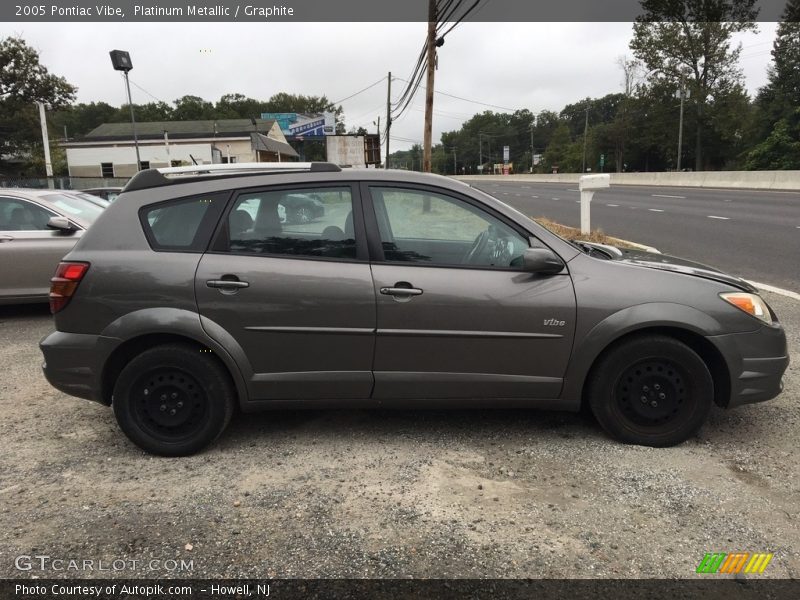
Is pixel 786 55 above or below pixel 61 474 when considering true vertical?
above

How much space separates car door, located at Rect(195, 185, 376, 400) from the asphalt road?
21.9 feet

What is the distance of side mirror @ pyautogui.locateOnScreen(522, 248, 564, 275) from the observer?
10.8 ft

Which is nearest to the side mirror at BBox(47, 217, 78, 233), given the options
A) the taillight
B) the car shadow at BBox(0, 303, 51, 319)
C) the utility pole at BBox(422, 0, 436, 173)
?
the car shadow at BBox(0, 303, 51, 319)

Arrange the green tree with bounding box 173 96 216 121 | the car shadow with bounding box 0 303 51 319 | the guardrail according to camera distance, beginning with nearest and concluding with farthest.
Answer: the car shadow with bounding box 0 303 51 319 < the guardrail < the green tree with bounding box 173 96 216 121

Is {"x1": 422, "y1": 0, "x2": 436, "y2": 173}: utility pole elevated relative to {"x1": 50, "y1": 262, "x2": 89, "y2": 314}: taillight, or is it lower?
elevated

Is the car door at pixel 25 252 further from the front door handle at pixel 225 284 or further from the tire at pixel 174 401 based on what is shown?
the front door handle at pixel 225 284

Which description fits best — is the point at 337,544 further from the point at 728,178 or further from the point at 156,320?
the point at 728,178

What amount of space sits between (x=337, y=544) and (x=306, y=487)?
535 millimetres

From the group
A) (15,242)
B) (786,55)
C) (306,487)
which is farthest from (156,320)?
(786,55)

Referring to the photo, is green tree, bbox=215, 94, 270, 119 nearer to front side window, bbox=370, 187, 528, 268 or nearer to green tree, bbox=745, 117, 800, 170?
green tree, bbox=745, 117, 800, 170

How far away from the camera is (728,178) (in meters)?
30.3

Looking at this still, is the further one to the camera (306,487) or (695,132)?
(695,132)

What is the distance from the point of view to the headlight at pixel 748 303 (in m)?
3.38

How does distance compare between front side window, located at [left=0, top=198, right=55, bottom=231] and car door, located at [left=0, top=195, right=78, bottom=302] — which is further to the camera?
front side window, located at [left=0, top=198, right=55, bottom=231]
